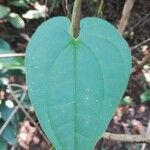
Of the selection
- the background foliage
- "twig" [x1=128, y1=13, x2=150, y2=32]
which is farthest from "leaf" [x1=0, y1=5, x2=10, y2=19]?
"twig" [x1=128, y1=13, x2=150, y2=32]

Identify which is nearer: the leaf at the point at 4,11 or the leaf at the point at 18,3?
Answer: the leaf at the point at 4,11

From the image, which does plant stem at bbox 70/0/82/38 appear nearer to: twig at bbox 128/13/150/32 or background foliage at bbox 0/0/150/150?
background foliage at bbox 0/0/150/150

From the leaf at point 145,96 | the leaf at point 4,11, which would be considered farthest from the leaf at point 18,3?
the leaf at point 145,96

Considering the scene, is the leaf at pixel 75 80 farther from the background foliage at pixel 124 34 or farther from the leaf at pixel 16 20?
the leaf at pixel 16 20

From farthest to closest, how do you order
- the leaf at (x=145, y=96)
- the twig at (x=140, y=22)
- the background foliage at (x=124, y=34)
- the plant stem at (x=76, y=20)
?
1. the twig at (x=140, y=22)
2. the leaf at (x=145, y=96)
3. the background foliage at (x=124, y=34)
4. the plant stem at (x=76, y=20)

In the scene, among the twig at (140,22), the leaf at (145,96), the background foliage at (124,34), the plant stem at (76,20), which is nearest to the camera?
the plant stem at (76,20)

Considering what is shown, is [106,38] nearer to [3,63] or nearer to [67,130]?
[67,130]

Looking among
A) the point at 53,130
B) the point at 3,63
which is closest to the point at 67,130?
the point at 53,130
